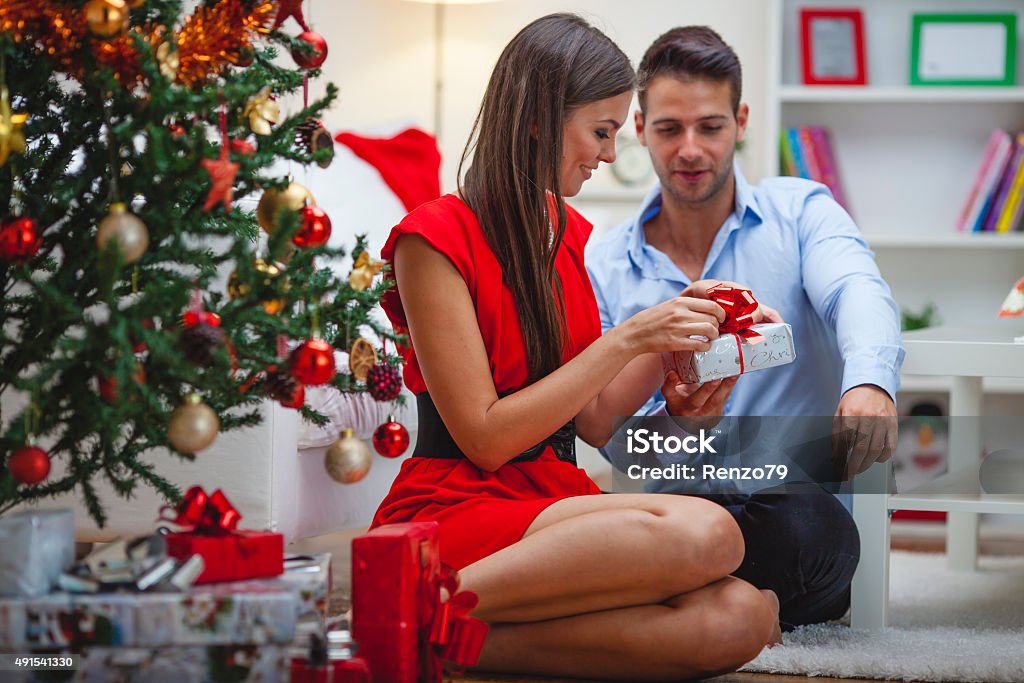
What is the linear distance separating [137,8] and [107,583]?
0.53 meters

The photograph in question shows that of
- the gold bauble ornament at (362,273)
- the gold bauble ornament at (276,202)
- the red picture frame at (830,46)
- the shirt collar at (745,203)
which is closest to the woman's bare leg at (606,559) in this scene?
the gold bauble ornament at (362,273)

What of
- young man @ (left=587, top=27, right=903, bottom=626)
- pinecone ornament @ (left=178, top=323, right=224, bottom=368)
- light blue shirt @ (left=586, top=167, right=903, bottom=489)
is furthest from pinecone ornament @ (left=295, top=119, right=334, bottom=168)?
light blue shirt @ (left=586, top=167, right=903, bottom=489)

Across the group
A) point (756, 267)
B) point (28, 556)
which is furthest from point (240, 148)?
point (756, 267)

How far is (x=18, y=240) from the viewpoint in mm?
983

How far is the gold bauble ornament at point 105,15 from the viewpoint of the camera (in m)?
0.95

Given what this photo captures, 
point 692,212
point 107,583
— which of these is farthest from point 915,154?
point 107,583

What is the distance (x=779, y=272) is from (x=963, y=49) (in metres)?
1.68

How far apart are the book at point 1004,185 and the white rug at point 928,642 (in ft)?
4.24

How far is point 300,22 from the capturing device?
1.19 m

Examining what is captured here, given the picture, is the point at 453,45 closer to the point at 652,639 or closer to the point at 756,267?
the point at 756,267

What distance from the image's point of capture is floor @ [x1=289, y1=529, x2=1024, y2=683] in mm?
1388

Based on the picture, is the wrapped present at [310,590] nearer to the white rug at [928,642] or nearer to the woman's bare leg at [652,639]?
the woman's bare leg at [652,639]

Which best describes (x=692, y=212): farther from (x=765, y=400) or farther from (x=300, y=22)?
(x=300, y=22)

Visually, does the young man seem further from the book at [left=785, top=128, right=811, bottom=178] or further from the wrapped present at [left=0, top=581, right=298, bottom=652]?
the book at [left=785, top=128, right=811, bottom=178]
